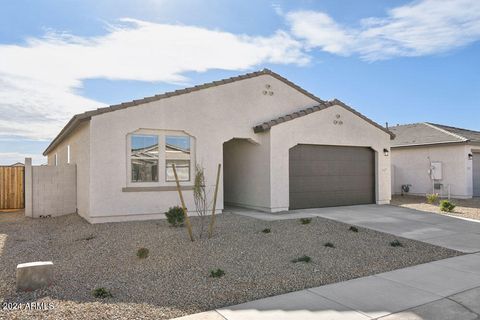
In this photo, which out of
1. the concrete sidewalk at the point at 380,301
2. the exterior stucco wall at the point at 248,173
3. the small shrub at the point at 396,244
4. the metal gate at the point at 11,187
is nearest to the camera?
the concrete sidewalk at the point at 380,301

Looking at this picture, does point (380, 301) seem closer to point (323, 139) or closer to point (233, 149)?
point (323, 139)

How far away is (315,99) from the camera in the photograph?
A: 1552cm

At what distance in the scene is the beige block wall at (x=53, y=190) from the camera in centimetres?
1306

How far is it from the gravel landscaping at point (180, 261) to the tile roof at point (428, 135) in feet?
45.8

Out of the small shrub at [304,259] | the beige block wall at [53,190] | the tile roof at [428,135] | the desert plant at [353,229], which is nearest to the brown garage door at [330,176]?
the desert plant at [353,229]

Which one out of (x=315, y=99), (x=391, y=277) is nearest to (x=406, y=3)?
(x=315, y=99)

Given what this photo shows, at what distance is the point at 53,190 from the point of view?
43.7 ft

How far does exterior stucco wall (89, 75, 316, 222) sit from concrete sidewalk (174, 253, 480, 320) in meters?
7.39

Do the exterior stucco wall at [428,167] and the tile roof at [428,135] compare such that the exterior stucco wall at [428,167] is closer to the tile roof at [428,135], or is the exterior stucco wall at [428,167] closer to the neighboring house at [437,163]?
the neighboring house at [437,163]

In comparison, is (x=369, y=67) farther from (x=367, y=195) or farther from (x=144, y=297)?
(x=144, y=297)

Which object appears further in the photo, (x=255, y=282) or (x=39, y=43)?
(x=39, y=43)

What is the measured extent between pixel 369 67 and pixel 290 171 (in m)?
5.77

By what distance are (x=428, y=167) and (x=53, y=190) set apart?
20191mm

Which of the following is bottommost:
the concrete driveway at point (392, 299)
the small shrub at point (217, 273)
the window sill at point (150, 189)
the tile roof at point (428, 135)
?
the concrete driveway at point (392, 299)
